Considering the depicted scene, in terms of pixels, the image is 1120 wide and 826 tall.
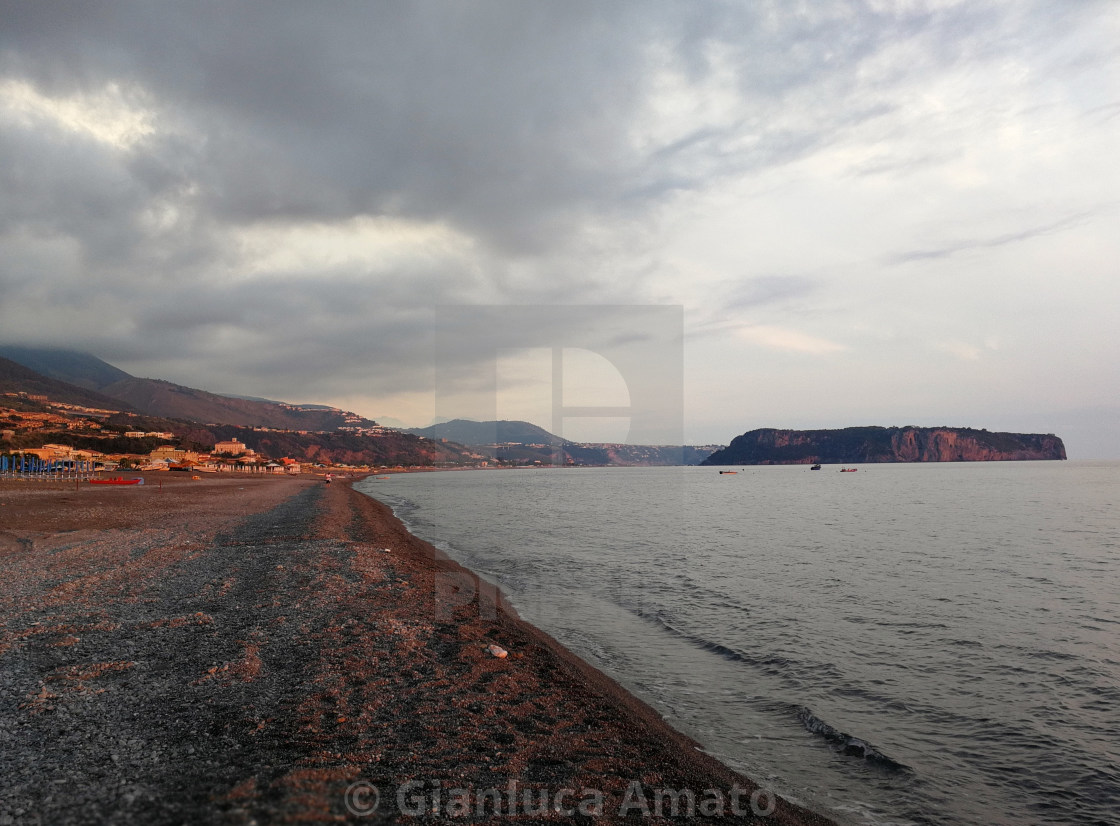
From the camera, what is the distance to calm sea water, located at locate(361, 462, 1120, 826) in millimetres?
7750

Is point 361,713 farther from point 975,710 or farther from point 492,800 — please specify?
point 975,710

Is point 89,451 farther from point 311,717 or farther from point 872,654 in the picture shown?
point 872,654

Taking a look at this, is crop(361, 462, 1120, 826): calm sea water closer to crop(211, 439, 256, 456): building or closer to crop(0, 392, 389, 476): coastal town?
crop(0, 392, 389, 476): coastal town

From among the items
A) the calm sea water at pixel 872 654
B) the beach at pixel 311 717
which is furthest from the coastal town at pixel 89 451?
the calm sea water at pixel 872 654

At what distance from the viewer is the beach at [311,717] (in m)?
5.23

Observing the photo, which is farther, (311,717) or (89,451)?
(89,451)

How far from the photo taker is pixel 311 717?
708cm

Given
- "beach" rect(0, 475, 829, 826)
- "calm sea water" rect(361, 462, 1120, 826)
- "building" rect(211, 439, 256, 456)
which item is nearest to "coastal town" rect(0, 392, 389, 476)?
"building" rect(211, 439, 256, 456)

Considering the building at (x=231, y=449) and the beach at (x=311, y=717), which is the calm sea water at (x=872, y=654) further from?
the building at (x=231, y=449)

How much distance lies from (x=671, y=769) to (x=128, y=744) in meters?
6.28

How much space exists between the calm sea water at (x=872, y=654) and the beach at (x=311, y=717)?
1419 mm

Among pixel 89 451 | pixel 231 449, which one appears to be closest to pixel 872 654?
pixel 89 451

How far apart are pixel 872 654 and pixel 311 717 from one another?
471 inches

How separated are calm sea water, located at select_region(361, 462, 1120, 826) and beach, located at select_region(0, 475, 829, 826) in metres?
1.42
